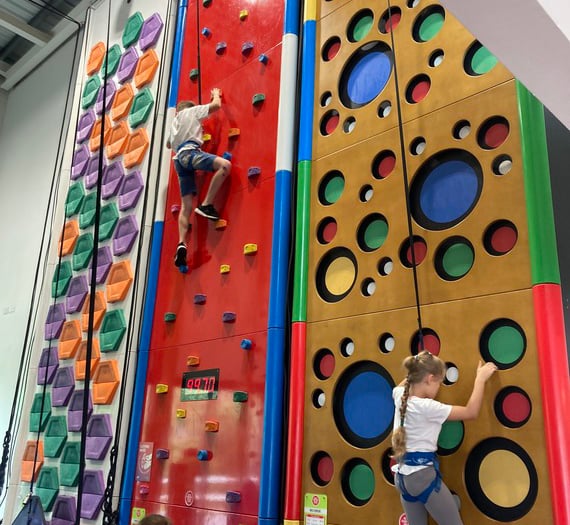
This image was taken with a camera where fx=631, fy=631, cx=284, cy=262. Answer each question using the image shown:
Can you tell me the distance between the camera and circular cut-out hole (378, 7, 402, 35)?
3521 mm

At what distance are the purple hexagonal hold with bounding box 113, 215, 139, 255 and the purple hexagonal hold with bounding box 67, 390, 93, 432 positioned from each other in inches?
45.6

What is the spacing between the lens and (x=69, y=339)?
525cm

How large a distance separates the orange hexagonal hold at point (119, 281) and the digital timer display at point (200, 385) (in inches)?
41.3

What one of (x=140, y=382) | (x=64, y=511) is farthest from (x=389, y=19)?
(x=64, y=511)

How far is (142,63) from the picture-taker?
5617mm

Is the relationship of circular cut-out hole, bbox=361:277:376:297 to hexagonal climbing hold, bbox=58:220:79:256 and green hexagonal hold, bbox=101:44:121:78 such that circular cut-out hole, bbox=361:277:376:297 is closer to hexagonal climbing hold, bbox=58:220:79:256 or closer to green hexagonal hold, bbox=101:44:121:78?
hexagonal climbing hold, bbox=58:220:79:256

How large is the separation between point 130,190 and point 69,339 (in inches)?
52.8

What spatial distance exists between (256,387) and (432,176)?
A: 1513 mm

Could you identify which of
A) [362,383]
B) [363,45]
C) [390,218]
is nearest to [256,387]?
[362,383]

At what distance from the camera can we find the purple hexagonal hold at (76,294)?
209 inches

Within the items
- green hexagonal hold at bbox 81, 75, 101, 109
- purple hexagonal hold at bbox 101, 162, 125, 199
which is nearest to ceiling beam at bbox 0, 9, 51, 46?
green hexagonal hold at bbox 81, 75, 101, 109

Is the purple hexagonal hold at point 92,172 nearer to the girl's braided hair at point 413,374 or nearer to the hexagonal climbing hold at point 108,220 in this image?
the hexagonal climbing hold at point 108,220

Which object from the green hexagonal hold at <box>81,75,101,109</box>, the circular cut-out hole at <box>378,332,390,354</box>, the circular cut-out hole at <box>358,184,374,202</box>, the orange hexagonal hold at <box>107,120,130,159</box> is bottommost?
the circular cut-out hole at <box>378,332,390,354</box>


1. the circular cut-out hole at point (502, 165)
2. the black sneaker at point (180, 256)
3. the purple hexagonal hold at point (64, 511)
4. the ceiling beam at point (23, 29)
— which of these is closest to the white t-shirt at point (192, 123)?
the black sneaker at point (180, 256)
